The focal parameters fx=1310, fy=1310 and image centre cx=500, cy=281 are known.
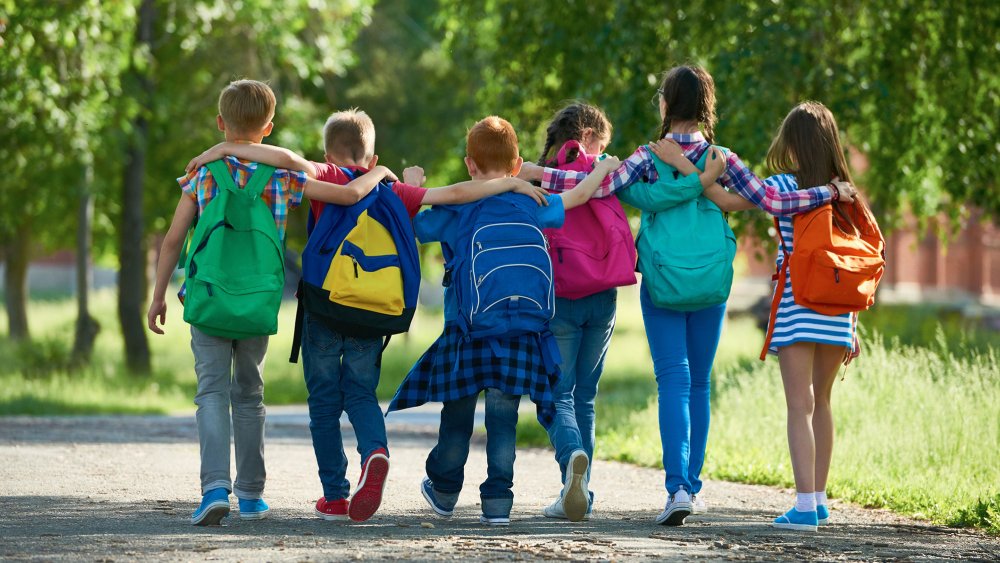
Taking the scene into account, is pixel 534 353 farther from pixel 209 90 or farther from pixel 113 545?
pixel 209 90

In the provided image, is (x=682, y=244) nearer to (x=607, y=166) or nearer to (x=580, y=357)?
(x=607, y=166)

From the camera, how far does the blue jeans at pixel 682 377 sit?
18.1 ft

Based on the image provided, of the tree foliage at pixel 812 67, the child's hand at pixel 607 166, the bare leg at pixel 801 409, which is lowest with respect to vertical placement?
the bare leg at pixel 801 409

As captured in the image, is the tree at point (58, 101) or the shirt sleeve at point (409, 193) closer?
the shirt sleeve at point (409, 193)

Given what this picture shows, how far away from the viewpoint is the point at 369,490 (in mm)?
5211

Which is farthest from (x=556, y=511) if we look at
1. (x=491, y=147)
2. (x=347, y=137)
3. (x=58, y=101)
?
(x=58, y=101)

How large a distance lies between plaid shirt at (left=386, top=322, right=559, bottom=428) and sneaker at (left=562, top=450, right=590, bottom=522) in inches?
11.3

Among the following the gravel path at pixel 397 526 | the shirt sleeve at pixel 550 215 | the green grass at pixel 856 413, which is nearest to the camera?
the gravel path at pixel 397 526

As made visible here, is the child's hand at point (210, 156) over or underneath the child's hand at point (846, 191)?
over

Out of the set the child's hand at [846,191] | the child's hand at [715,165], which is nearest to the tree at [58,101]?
the child's hand at [715,165]

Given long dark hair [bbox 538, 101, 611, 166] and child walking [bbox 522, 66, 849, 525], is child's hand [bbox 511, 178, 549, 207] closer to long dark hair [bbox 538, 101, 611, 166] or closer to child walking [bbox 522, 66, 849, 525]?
child walking [bbox 522, 66, 849, 525]

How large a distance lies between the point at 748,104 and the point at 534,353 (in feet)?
22.3

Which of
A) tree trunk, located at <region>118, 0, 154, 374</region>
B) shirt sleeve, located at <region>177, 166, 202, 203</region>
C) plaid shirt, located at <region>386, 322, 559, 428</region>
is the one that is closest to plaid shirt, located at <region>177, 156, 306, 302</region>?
shirt sleeve, located at <region>177, 166, 202, 203</region>

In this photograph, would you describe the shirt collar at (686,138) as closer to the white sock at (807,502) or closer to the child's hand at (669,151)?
the child's hand at (669,151)
